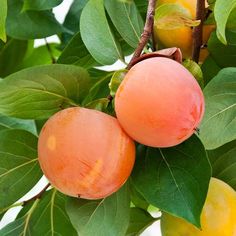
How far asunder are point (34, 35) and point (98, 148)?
0.39 m

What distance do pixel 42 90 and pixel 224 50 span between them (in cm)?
23

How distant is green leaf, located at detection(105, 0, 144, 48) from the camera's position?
73 centimetres

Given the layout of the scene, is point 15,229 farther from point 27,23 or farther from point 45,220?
point 27,23

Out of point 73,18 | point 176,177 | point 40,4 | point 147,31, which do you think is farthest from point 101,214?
point 73,18

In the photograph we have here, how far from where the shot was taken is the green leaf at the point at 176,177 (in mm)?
622

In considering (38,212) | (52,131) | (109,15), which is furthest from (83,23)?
(38,212)

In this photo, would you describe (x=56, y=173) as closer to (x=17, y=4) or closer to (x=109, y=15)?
(x=109, y=15)

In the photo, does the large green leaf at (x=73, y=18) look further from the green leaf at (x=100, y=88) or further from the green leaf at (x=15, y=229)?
the green leaf at (x=15, y=229)

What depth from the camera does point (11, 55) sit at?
3.48 ft

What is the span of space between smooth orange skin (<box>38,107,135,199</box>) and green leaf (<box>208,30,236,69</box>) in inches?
7.4

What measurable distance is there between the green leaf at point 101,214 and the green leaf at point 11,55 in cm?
43

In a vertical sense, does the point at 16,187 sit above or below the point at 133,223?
above

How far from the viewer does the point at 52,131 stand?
608 millimetres

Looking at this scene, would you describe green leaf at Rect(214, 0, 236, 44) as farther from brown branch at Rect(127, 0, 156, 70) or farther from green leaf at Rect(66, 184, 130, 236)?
green leaf at Rect(66, 184, 130, 236)
